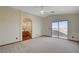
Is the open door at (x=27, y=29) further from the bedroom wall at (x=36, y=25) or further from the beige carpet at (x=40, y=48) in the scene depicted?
the beige carpet at (x=40, y=48)

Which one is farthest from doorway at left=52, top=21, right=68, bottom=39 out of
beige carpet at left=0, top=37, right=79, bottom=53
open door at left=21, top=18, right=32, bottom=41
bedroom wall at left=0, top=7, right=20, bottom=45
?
bedroom wall at left=0, top=7, right=20, bottom=45

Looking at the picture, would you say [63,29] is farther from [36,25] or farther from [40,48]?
[40,48]

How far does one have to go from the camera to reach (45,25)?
36.9 ft

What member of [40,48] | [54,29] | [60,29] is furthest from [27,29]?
[40,48]

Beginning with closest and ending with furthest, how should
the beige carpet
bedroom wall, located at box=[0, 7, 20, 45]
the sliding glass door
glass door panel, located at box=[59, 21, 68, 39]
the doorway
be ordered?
the beige carpet < bedroom wall, located at box=[0, 7, 20, 45] < glass door panel, located at box=[59, 21, 68, 39] < the doorway < the sliding glass door

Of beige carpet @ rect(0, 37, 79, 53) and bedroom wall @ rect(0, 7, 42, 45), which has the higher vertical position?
bedroom wall @ rect(0, 7, 42, 45)

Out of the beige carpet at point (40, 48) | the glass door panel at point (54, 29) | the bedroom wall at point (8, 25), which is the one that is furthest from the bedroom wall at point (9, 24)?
the glass door panel at point (54, 29)

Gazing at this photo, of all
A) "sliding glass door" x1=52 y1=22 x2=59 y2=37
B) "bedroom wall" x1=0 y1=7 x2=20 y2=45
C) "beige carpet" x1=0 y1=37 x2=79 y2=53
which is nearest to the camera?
"beige carpet" x1=0 y1=37 x2=79 y2=53

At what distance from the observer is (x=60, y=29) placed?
9.61 m

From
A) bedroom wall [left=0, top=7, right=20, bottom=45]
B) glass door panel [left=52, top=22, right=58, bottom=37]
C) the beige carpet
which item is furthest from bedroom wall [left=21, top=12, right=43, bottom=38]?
the beige carpet

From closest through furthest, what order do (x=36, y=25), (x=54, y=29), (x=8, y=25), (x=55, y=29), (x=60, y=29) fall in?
(x=8, y=25), (x=60, y=29), (x=36, y=25), (x=55, y=29), (x=54, y=29)

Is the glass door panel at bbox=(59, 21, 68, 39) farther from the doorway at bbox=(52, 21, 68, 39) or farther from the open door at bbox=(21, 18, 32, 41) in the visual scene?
the open door at bbox=(21, 18, 32, 41)

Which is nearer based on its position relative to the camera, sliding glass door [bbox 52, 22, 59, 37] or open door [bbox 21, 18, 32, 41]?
open door [bbox 21, 18, 32, 41]

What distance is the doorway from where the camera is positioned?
8.92 metres
